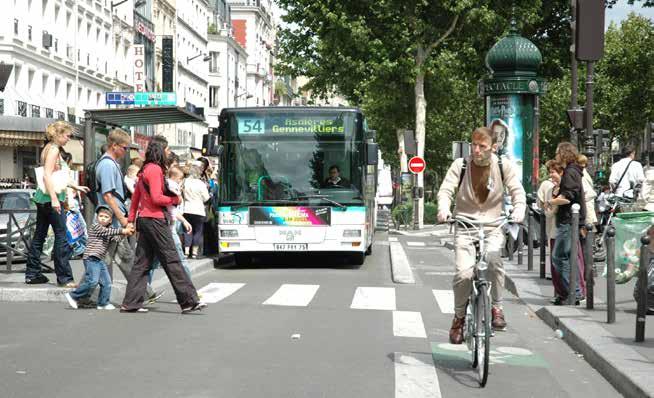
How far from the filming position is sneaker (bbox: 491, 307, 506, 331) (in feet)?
31.9

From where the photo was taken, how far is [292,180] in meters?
19.5

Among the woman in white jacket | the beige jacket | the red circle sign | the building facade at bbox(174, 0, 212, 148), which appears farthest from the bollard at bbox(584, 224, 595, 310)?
the building facade at bbox(174, 0, 212, 148)

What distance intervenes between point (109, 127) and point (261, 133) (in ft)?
10.8

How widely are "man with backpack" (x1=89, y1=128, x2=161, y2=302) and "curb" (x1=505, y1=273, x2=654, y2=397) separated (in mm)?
4485

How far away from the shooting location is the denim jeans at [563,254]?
1267cm

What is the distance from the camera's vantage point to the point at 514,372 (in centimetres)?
855

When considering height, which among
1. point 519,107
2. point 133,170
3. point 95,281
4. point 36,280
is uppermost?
point 519,107

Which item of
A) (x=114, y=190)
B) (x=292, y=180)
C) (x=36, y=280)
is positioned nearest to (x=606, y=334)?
(x=114, y=190)

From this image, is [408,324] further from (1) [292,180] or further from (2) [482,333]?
(1) [292,180]

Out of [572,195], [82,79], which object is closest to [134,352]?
[572,195]

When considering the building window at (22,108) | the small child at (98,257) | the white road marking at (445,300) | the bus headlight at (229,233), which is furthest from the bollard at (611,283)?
the building window at (22,108)

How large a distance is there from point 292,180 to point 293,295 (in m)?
5.27

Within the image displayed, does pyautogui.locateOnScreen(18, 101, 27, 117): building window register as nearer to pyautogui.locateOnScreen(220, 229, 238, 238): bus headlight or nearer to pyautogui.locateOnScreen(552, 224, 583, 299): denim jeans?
pyautogui.locateOnScreen(220, 229, 238, 238): bus headlight

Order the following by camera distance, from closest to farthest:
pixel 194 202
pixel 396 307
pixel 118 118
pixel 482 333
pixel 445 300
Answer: pixel 482 333 < pixel 396 307 < pixel 445 300 < pixel 118 118 < pixel 194 202
